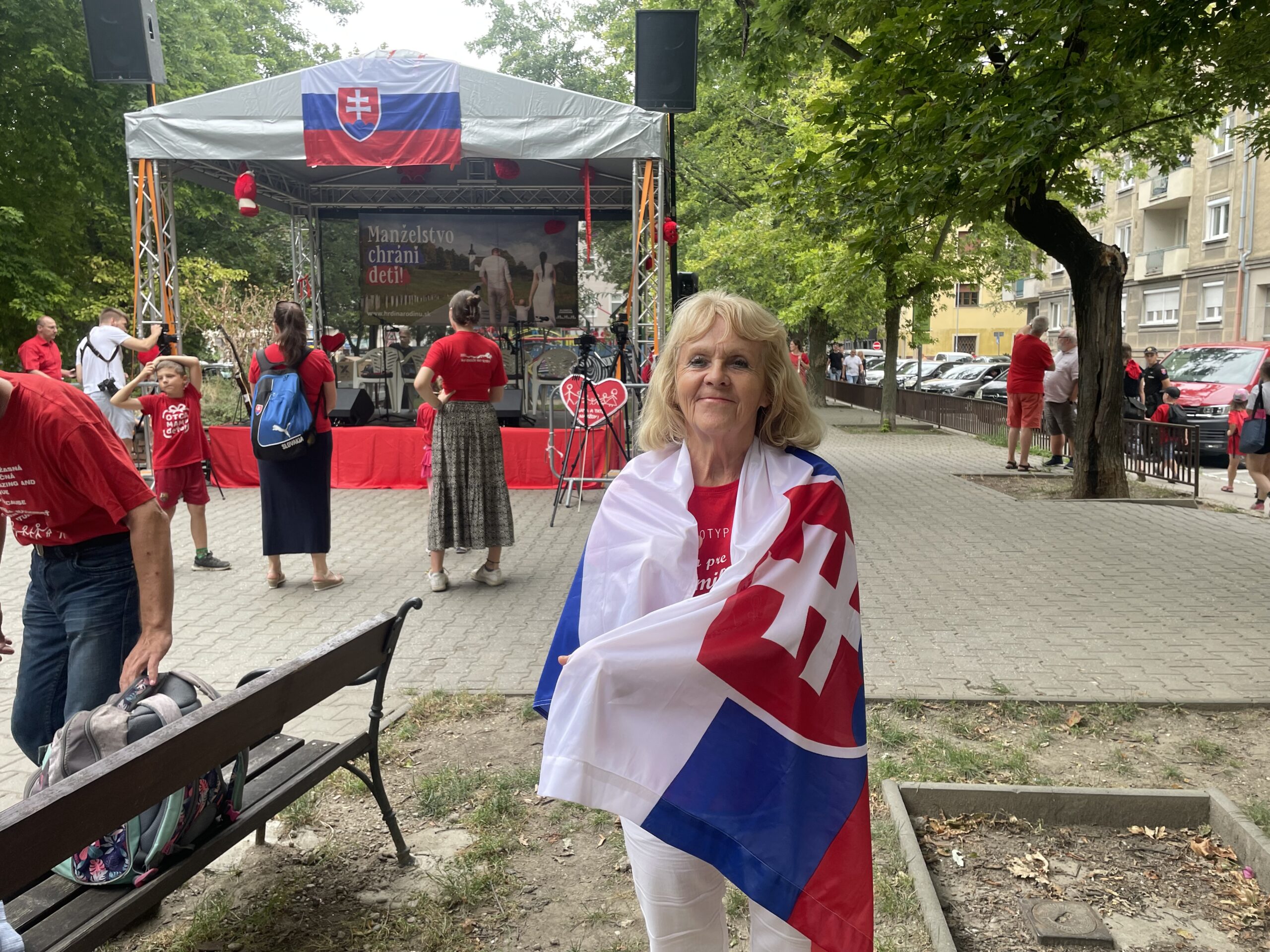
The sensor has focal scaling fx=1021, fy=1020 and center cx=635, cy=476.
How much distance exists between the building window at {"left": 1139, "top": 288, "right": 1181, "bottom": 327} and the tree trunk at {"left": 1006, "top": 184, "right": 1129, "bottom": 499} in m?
33.7

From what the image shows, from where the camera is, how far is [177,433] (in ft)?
24.2

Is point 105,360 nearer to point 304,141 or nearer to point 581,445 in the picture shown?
point 304,141

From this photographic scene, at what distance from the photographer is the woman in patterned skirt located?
286 inches

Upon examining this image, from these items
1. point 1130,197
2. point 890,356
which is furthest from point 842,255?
point 1130,197

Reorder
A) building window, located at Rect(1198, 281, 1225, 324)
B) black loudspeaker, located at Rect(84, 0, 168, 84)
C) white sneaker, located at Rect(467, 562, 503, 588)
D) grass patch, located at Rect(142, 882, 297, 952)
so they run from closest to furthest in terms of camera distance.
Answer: grass patch, located at Rect(142, 882, 297, 952) < white sneaker, located at Rect(467, 562, 503, 588) < black loudspeaker, located at Rect(84, 0, 168, 84) < building window, located at Rect(1198, 281, 1225, 324)

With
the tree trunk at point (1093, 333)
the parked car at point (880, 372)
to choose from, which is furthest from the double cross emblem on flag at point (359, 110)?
the parked car at point (880, 372)

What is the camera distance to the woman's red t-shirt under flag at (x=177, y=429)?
7340 mm

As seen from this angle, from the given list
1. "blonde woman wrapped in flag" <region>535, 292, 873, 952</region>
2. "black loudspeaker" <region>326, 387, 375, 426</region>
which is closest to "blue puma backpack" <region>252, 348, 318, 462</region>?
"blonde woman wrapped in flag" <region>535, 292, 873, 952</region>

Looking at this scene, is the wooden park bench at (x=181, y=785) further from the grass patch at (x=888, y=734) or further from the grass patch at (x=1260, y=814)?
Result: the grass patch at (x=1260, y=814)

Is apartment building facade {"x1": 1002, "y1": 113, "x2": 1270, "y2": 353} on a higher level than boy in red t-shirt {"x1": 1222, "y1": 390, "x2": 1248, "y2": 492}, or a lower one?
higher

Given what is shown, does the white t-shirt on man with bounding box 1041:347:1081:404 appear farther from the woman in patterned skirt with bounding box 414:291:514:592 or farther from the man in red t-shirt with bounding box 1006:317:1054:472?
the woman in patterned skirt with bounding box 414:291:514:592

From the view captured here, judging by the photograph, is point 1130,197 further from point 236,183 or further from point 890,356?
point 236,183

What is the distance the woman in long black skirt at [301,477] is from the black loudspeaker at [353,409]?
5.74 metres

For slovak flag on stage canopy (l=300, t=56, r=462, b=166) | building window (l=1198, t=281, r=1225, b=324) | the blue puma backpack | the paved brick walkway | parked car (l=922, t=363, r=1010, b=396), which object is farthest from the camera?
building window (l=1198, t=281, r=1225, b=324)
